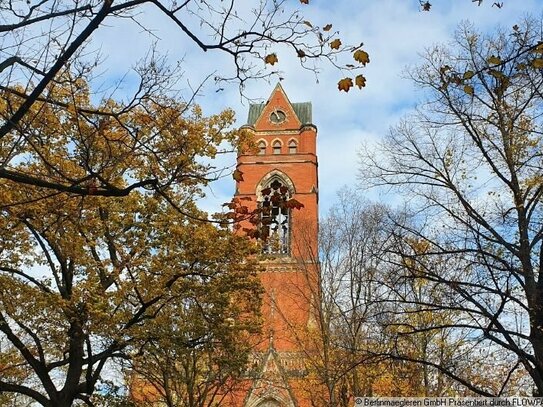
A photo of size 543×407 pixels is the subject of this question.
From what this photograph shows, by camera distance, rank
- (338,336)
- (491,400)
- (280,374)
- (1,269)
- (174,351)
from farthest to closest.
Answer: (280,374) < (338,336) < (174,351) < (1,269) < (491,400)

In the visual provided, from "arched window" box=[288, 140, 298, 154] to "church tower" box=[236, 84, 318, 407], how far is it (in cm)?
5

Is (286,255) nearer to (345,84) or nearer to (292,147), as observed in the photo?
(292,147)

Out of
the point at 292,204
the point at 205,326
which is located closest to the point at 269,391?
the point at 205,326

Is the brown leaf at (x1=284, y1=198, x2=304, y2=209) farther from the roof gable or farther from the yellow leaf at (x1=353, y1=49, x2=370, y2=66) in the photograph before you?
the roof gable

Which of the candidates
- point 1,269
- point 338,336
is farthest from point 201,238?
point 338,336

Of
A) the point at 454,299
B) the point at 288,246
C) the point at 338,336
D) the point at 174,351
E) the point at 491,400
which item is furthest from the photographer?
the point at 288,246

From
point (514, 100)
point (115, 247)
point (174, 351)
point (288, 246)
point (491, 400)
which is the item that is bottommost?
point (491, 400)

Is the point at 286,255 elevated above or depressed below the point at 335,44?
above

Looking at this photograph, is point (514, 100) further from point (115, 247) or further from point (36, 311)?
point (36, 311)

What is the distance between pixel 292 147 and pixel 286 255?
25.0 feet

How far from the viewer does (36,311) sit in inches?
495

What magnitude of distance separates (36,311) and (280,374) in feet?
46.4

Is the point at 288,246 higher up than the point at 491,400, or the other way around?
the point at 288,246

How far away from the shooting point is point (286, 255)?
30.3 m
